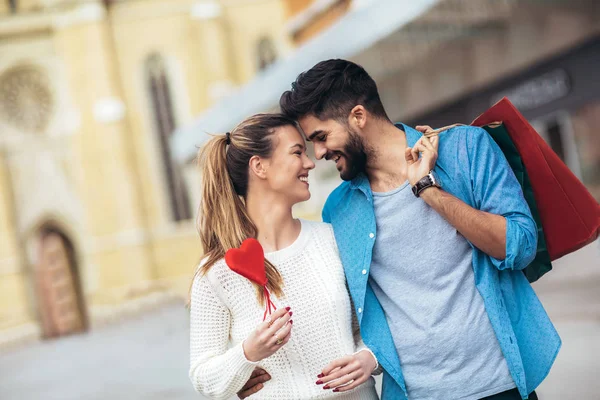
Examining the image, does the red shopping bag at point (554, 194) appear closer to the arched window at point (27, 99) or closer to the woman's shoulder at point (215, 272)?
the woman's shoulder at point (215, 272)

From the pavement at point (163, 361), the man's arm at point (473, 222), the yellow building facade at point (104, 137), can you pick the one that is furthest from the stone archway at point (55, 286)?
the man's arm at point (473, 222)

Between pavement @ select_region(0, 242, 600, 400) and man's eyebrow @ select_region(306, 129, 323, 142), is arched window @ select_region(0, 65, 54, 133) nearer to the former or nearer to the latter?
pavement @ select_region(0, 242, 600, 400)

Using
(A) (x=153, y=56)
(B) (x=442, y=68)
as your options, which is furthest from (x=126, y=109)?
(B) (x=442, y=68)

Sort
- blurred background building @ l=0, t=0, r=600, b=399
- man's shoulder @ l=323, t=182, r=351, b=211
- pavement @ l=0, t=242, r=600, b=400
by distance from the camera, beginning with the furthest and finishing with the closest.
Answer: blurred background building @ l=0, t=0, r=600, b=399 → pavement @ l=0, t=242, r=600, b=400 → man's shoulder @ l=323, t=182, r=351, b=211

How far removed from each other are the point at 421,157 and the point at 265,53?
2344 cm

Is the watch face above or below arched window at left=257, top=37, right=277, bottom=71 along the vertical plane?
below

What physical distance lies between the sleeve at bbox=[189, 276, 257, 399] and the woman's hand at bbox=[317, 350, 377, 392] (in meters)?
0.29

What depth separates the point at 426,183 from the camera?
2182 millimetres

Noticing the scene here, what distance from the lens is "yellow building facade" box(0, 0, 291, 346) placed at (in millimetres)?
24062

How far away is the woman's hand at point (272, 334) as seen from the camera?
6.86ft

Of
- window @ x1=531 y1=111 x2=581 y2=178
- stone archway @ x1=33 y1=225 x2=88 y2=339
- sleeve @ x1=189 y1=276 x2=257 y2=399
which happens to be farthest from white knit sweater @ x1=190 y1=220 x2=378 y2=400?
stone archway @ x1=33 y1=225 x2=88 y2=339

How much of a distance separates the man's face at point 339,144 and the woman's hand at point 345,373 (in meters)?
0.58

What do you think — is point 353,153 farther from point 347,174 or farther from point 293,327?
point 293,327

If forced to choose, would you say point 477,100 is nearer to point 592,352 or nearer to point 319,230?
point 592,352
